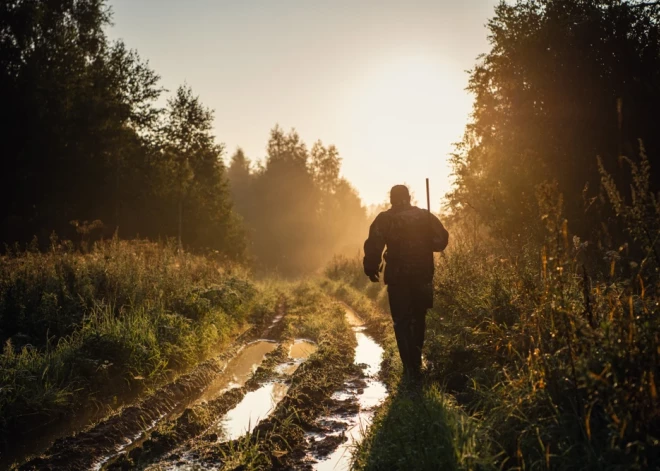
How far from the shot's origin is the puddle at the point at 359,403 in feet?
15.9

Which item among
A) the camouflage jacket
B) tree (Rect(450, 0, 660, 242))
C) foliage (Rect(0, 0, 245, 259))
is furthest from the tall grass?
foliage (Rect(0, 0, 245, 259))

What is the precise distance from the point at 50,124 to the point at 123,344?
24.2 m

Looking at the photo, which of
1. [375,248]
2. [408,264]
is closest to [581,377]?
[408,264]

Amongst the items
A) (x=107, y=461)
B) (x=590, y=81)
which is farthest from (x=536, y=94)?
(x=107, y=461)

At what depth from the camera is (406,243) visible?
718 cm

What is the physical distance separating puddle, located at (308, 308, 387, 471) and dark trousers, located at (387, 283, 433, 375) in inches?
24.4

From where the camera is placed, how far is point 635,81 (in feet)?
53.6

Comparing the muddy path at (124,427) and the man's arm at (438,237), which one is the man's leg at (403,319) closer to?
the man's arm at (438,237)

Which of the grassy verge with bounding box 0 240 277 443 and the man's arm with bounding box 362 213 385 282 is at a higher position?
the man's arm with bounding box 362 213 385 282

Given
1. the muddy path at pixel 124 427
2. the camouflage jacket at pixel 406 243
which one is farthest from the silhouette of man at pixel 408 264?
the muddy path at pixel 124 427

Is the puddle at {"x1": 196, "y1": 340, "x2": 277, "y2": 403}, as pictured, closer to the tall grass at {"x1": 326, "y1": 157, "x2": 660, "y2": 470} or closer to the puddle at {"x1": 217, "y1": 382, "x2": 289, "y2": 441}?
the puddle at {"x1": 217, "y1": 382, "x2": 289, "y2": 441}

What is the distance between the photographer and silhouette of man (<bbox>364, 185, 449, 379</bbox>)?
7.08 meters

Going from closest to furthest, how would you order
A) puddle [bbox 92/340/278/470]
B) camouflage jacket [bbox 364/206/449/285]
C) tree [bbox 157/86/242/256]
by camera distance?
puddle [bbox 92/340/278/470] < camouflage jacket [bbox 364/206/449/285] < tree [bbox 157/86/242/256]

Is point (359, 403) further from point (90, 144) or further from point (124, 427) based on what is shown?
point (90, 144)
